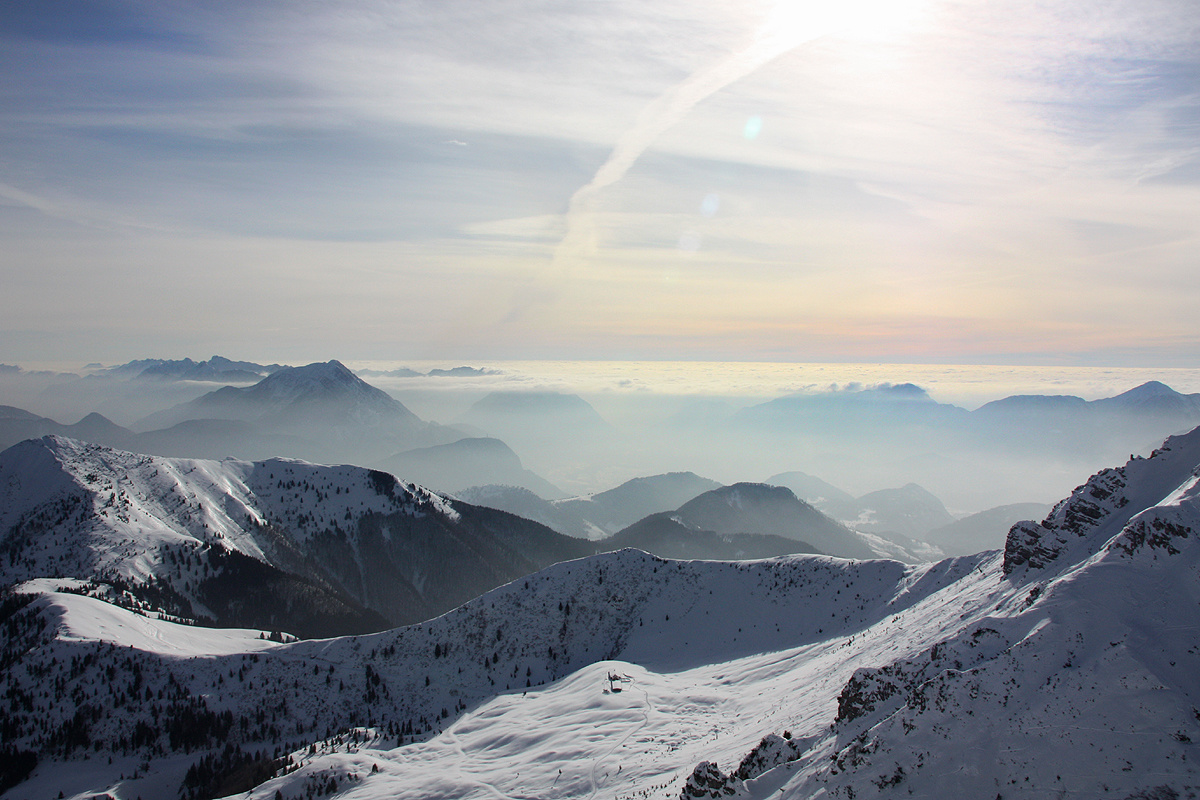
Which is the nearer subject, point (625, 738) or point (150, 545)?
point (625, 738)

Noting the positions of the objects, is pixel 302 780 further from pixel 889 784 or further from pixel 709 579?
pixel 709 579

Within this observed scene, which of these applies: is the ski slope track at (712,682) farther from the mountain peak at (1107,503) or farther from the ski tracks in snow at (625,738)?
the ski tracks in snow at (625,738)

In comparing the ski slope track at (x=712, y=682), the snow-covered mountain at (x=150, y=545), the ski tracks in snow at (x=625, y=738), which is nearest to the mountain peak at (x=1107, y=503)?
the ski slope track at (x=712, y=682)

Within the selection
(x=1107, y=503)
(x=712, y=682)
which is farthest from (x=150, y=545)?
(x=1107, y=503)

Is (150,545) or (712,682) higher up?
(150,545)

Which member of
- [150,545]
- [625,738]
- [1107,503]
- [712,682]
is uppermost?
[1107,503]

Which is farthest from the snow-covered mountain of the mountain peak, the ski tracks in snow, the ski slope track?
the mountain peak

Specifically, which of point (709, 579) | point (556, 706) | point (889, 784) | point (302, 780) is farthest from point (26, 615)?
point (889, 784)

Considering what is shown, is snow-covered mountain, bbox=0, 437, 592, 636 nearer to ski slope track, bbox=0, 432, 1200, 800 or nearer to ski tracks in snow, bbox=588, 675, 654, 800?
ski slope track, bbox=0, 432, 1200, 800

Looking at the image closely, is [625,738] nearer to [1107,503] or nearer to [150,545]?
[1107,503]
